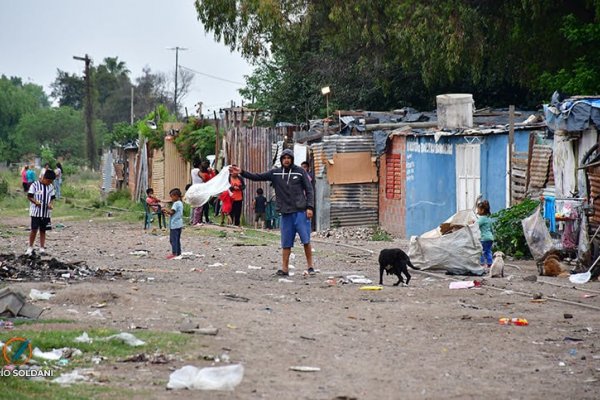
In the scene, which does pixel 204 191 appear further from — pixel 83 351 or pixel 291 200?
pixel 83 351

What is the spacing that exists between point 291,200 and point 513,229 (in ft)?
16.9

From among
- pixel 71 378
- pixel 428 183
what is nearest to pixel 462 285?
pixel 71 378

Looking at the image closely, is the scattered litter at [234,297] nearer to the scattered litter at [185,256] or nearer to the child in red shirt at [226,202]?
the scattered litter at [185,256]

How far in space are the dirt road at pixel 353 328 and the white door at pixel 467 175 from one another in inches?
214

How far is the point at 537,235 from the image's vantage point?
18.2m

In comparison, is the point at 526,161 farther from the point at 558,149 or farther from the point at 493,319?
the point at 493,319

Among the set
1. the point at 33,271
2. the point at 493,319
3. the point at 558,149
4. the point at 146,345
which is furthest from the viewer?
the point at 558,149

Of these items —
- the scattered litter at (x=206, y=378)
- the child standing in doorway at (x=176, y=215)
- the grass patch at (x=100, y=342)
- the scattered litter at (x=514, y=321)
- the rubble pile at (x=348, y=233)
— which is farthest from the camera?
the rubble pile at (x=348, y=233)

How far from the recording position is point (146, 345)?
9.64 metres

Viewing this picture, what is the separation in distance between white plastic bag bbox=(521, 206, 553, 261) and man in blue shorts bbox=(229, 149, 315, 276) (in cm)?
392

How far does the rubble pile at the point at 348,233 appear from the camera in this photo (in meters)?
26.6

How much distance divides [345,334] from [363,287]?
13.0ft

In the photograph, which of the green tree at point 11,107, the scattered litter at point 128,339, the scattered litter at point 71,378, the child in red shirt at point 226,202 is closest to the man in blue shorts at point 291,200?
the scattered litter at point 128,339

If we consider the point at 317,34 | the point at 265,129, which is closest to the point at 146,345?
the point at 265,129
